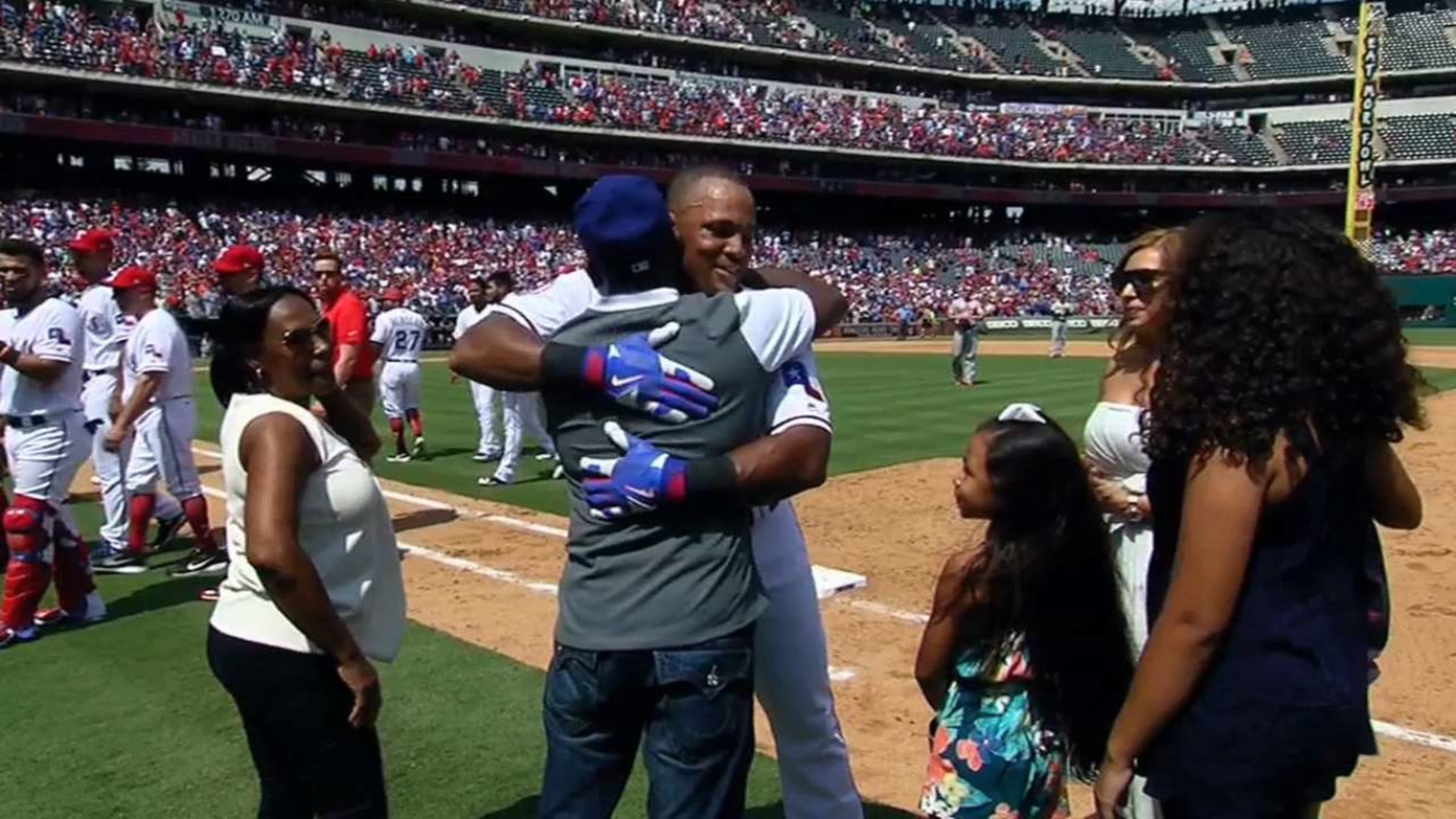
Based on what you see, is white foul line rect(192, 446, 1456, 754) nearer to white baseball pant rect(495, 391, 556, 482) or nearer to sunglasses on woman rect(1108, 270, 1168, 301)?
white baseball pant rect(495, 391, 556, 482)

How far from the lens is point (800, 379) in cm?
265

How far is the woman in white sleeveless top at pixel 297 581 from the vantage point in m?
2.79

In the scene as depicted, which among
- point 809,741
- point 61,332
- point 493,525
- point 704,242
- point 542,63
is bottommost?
point 493,525

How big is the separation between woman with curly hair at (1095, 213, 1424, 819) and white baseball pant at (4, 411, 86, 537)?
19.5ft

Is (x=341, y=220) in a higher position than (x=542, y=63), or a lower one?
lower

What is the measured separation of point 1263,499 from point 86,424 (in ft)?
21.2

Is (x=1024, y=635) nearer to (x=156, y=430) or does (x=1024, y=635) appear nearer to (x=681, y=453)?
(x=681, y=453)

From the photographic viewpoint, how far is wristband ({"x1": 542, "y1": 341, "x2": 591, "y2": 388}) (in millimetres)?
2416

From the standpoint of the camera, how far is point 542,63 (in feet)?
160

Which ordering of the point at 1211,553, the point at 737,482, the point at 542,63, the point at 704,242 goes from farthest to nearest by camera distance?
the point at 542,63
the point at 704,242
the point at 737,482
the point at 1211,553

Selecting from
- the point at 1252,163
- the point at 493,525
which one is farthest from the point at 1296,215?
the point at 1252,163

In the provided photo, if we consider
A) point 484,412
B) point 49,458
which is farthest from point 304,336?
point 484,412

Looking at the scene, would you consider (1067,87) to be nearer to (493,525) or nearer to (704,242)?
(493,525)

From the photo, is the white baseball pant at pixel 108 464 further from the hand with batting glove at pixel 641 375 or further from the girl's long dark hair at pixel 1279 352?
the girl's long dark hair at pixel 1279 352
